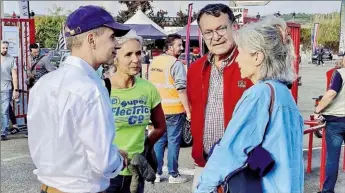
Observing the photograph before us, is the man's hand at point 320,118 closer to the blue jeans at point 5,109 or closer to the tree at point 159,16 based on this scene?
Answer: the blue jeans at point 5,109

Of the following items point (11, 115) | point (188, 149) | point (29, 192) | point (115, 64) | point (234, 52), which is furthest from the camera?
point (11, 115)

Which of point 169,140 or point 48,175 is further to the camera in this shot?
point 169,140

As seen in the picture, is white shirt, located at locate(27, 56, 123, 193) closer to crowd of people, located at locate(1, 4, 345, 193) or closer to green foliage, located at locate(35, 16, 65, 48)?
crowd of people, located at locate(1, 4, 345, 193)

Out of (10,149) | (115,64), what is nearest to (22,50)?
(10,149)

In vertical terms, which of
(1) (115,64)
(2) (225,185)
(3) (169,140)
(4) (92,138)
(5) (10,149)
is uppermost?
(1) (115,64)

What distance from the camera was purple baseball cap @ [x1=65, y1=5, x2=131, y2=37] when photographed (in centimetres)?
253

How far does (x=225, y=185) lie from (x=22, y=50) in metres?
9.12

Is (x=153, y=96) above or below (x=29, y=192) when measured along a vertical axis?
above

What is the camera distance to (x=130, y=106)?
11.9 feet

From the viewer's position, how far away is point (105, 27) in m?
2.59

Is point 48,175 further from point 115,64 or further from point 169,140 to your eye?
point 169,140

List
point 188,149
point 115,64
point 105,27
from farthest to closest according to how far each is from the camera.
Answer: point 188,149, point 115,64, point 105,27

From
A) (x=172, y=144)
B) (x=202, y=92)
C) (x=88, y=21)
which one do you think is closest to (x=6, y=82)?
(x=172, y=144)

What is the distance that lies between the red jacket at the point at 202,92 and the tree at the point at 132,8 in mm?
46398
